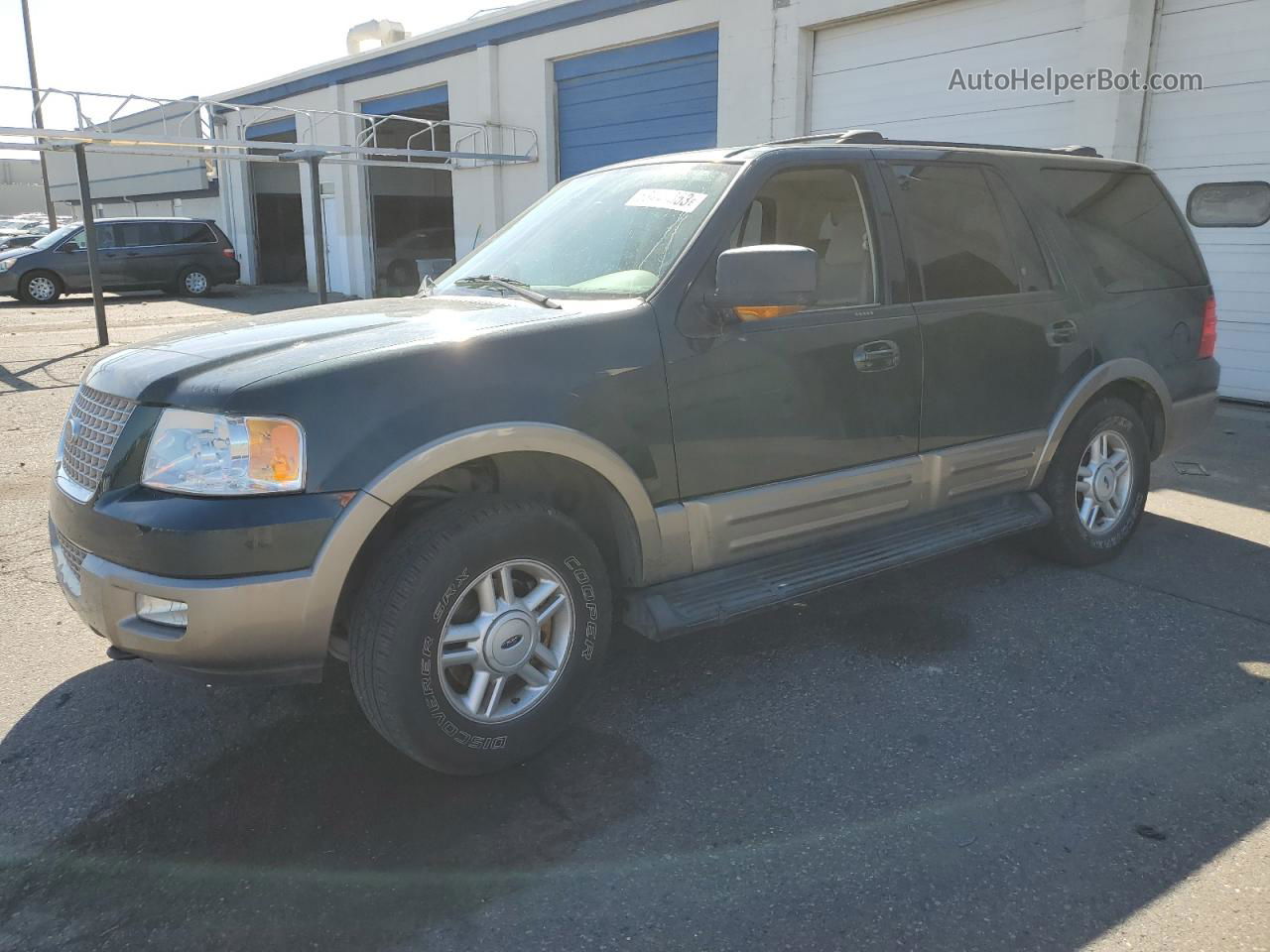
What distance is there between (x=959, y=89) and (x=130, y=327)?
12194 mm

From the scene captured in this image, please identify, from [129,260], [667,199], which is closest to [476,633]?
[667,199]

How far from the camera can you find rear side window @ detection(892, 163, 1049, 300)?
153 inches

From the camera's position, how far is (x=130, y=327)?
14883 mm

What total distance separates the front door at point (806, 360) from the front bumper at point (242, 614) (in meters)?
1.13

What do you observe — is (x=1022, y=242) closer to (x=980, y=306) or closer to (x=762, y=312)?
(x=980, y=306)

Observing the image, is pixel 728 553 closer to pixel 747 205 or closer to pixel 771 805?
pixel 771 805

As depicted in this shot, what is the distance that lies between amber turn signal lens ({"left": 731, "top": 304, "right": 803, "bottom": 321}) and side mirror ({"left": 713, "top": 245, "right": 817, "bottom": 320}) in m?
0.14

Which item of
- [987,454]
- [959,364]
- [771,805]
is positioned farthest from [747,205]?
[771,805]

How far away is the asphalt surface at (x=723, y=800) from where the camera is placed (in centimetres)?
231

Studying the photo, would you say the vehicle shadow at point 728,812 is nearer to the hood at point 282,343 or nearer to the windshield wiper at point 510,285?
the hood at point 282,343

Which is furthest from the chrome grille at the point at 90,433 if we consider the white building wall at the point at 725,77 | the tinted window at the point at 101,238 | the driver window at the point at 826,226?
the tinted window at the point at 101,238

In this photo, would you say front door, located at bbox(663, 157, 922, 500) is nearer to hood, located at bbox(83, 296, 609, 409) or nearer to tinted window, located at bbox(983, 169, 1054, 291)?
hood, located at bbox(83, 296, 609, 409)

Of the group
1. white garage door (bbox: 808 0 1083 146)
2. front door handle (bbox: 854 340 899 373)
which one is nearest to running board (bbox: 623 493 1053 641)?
front door handle (bbox: 854 340 899 373)

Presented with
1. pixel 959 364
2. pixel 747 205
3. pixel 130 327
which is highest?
pixel 747 205
